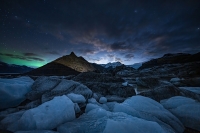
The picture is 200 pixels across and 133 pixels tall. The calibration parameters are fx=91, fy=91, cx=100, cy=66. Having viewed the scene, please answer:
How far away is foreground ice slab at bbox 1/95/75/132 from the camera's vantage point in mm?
1988

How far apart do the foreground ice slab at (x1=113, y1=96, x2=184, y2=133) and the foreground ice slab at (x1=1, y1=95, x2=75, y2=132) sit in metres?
1.51

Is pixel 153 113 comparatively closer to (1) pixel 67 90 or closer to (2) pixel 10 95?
(1) pixel 67 90

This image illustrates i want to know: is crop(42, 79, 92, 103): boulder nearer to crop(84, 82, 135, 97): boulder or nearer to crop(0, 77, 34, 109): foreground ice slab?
crop(0, 77, 34, 109): foreground ice slab

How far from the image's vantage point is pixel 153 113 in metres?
2.57

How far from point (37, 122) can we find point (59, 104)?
0.61 meters

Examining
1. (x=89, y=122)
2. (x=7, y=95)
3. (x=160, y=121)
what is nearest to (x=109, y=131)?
(x=89, y=122)

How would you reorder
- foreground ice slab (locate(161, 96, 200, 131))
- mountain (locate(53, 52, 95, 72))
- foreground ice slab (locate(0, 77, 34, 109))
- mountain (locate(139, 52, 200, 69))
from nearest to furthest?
foreground ice slab (locate(161, 96, 200, 131)) → foreground ice slab (locate(0, 77, 34, 109)) → mountain (locate(139, 52, 200, 69)) → mountain (locate(53, 52, 95, 72))

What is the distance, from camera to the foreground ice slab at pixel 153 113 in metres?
2.28

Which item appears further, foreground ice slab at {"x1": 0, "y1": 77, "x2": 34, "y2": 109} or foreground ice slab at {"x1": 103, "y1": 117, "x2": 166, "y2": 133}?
foreground ice slab at {"x1": 0, "y1": 77, "x2": 34, "y2": 109}

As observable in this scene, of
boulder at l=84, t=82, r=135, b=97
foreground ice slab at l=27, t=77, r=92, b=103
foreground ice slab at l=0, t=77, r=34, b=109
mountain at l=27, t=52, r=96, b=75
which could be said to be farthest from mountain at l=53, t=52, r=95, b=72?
foreground ice slab at l=0, t=77, r=34, b=109

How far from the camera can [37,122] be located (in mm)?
1987

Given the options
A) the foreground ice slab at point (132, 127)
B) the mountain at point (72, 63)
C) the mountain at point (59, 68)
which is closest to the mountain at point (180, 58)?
the mountain at point (72, 63)

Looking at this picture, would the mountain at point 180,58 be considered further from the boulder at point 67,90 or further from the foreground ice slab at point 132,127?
the foreground ice slab at point 132,127

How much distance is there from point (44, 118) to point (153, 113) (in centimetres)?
284
